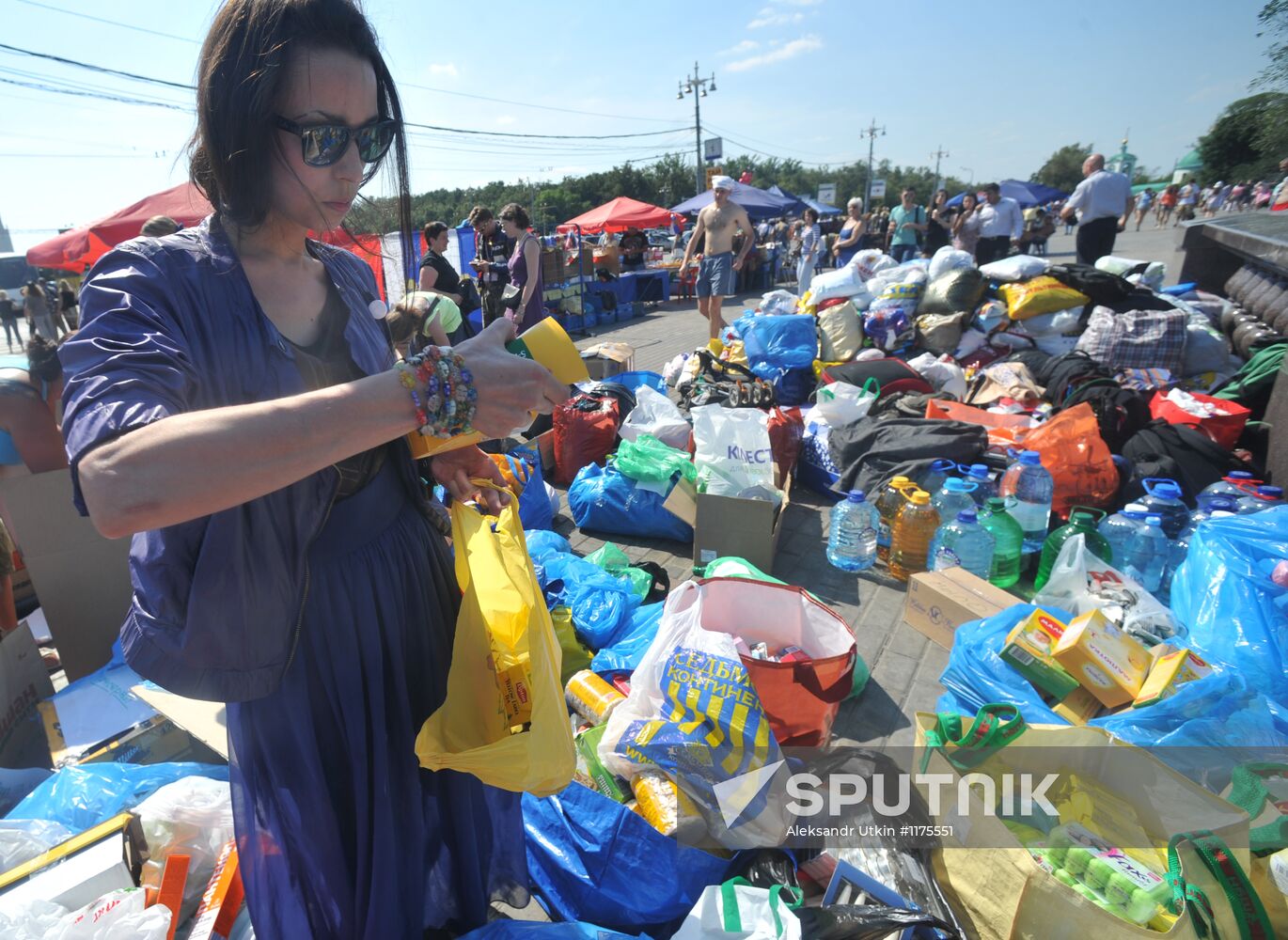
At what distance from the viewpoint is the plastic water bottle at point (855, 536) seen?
3605mm

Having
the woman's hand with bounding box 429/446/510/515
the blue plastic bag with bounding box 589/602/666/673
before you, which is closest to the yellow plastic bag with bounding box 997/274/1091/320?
the blue plastic bag with bounding box 589/602/666/673

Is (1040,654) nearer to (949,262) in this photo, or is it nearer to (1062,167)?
(949,262)

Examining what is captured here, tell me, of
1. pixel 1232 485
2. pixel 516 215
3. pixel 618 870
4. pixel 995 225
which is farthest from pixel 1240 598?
pixel 995 225

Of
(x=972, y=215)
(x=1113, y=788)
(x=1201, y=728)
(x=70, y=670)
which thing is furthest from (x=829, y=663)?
(x=972, y=215)

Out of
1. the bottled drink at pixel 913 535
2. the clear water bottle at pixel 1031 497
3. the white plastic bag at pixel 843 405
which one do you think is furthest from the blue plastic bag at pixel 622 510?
the clear water bottle at pixel 1031 497

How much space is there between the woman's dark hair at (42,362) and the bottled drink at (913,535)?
4157 mm

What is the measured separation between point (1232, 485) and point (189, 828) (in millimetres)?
4637

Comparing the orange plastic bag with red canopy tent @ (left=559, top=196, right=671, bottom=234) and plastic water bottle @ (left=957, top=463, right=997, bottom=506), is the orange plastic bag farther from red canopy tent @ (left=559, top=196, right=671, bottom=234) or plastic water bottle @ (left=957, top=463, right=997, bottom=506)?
red canopy tent @ (left=559, top=196, right=671, bottom=234)

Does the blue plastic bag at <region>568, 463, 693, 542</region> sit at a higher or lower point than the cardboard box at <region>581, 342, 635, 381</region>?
lower

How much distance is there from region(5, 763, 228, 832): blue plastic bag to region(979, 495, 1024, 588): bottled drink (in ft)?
11.5

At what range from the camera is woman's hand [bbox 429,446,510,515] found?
1413mm

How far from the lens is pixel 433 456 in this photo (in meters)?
1.42

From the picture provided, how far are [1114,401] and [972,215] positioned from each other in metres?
6.82

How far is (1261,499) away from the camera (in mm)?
3139
